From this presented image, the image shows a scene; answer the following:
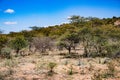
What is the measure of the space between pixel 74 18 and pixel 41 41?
7189 mm

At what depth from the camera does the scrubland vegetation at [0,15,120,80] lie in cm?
1667

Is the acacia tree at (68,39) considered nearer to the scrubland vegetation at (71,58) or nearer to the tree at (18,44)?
the scrubland vegetation at (71,58)

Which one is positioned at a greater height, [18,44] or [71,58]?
[18,44]

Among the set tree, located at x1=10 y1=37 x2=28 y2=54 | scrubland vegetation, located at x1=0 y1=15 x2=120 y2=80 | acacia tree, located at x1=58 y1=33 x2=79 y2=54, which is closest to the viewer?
scrubland vegetation, located at x1=0 y1=15 x2=120 y2=80

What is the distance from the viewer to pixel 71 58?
27.0m

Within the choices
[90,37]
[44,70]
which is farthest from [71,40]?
[44,70]

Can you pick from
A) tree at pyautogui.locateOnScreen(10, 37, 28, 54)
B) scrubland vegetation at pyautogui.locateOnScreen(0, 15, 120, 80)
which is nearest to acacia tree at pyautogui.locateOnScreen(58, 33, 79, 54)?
scrubland vegetation at pyautogui.locateOnScreen(0, 15, 120, 80)

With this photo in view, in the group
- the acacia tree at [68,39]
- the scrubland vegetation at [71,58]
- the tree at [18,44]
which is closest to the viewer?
the scrubland vegetation at [71,58]

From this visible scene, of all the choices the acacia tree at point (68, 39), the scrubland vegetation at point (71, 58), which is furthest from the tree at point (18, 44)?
the acacia tree at point (68, 39)

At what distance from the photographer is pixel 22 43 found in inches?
1284

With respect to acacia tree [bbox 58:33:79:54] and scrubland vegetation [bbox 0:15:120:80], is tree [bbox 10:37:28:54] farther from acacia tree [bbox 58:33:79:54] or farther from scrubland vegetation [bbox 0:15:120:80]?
acacia tree [bbox 58:33:79:54]

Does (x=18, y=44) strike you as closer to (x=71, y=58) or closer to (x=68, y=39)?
(x=68, y=39)

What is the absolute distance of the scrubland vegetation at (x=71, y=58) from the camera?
16672mm

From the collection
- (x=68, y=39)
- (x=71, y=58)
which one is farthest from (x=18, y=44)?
(x=71, y=58)
